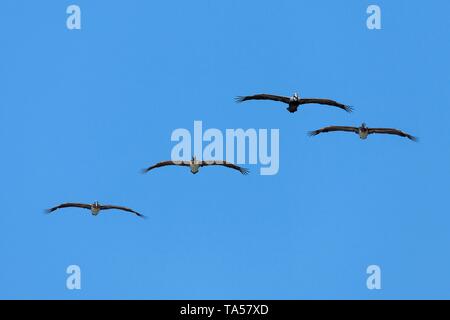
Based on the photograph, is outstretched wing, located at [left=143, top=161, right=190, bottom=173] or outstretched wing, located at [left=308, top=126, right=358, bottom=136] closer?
outstretched wing, located at [left=308, top=126, right=358, bottom=136]

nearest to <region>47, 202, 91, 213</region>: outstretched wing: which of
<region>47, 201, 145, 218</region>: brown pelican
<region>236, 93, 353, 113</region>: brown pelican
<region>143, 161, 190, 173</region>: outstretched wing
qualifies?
<region>47, 201, 145, 218</region>: brown pelican

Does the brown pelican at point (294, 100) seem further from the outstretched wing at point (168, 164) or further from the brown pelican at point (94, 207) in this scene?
the brown pelican at point (94, 207)

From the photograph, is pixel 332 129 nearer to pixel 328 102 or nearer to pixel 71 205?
pixel 328 102

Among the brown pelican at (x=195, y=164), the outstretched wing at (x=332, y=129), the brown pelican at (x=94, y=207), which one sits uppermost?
the outstretched wing at (x=332, y=129)

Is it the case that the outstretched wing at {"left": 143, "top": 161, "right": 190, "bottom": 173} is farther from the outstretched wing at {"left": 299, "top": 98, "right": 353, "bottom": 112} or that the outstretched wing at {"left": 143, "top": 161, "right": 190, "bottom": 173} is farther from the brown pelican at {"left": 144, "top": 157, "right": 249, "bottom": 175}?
the outstretched wing at {"left": 299, "top": 98, "right": 353, "bottom": 112}

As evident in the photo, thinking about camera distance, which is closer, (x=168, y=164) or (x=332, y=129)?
(x=168, y=164)

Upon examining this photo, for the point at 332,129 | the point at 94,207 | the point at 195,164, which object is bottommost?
the point at 94,207

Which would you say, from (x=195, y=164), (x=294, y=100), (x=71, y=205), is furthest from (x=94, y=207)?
(x=294, y=100)

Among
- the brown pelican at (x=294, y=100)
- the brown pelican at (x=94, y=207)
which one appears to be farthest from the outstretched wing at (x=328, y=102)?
the brown pelican at (x=94, y=207)

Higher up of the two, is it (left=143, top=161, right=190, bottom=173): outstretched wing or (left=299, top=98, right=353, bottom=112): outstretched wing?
(left=299, top=98, right=353, bottom=112): outstretched wing

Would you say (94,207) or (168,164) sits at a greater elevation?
(168,164)

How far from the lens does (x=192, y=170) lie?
2724 inches

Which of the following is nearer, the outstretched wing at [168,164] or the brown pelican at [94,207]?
the outstretched wing at [168,164]
